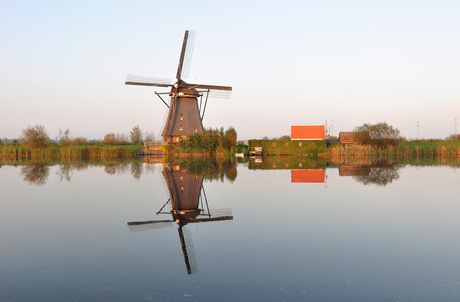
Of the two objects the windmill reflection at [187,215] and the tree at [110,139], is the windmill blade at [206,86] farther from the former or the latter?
the windmill reflection at [187,215]

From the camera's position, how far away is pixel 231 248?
13.3 ft

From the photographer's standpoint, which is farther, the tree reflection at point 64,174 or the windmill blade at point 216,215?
the tree reflection at point 64,174

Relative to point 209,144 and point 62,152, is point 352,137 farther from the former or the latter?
point 62,152

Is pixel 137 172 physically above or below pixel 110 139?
below

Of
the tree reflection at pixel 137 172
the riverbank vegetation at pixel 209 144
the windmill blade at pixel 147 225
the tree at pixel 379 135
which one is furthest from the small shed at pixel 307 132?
the windmill blade at pixel 147 225

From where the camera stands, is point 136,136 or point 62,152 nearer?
point 62,152

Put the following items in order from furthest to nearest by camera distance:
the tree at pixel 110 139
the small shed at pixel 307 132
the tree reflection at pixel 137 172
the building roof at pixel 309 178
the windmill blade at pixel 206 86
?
the tree at pixel 110 139 → the small shed at pixel 307 132 → the windmill blade at pixel 206 86 → the tree reflection at pixel 137 172 → the building roof at pixel 309 178

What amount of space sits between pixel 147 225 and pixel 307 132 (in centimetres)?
3646

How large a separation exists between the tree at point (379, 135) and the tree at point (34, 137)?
2877 centimetres

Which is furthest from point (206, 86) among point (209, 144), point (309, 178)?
point (309, 178)

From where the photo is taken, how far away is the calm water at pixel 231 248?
9.75ft

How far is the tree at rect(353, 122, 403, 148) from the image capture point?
3008cm

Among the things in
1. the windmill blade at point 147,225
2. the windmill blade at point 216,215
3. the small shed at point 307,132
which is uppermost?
the small shed at point 307,132

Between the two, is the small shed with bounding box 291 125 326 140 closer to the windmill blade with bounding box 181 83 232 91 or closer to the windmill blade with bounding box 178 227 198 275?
the windmill blade with bounding box 181 83 232 91
